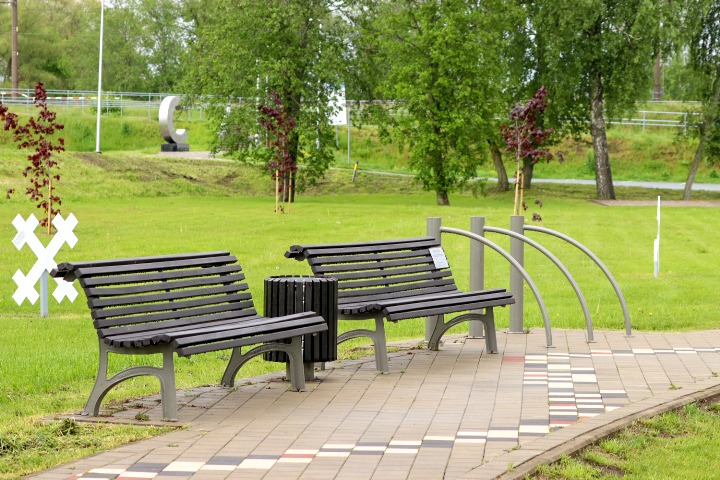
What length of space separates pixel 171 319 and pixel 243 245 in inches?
514

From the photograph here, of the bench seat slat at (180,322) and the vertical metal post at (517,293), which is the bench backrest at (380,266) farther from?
the bench seat slat at (180,322)

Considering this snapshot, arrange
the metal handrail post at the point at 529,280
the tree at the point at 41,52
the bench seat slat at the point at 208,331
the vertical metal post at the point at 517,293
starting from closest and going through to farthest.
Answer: the bench seat slat at the point at 208,331 → the metal handrail post at the point at 529,280 → the vertical metal post at the point at 517,293 → the tree at the point at 41,52

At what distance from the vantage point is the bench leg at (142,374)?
707cm

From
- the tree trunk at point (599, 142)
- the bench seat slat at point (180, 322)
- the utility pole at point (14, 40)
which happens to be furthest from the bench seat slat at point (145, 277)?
the utility pole at point (14, 40)

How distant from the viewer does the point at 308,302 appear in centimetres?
845

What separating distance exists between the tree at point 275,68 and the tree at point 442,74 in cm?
184

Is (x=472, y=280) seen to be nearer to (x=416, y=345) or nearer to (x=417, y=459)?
(x=416, y=345)

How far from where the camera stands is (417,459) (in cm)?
604

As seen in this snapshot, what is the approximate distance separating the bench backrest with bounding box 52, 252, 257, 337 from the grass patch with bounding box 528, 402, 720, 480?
2911 mm

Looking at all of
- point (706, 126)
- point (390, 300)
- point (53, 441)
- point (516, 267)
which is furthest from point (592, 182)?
point (53, 441)

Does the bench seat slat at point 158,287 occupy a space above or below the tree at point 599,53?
below

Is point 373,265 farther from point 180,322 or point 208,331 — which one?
point 208,331

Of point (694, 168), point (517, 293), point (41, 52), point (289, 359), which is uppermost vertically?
point (41, 52)

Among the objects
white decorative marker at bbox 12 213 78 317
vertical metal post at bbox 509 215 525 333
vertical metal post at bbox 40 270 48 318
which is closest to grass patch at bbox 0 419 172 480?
vertical metal post at bbox 509 215 525 333
